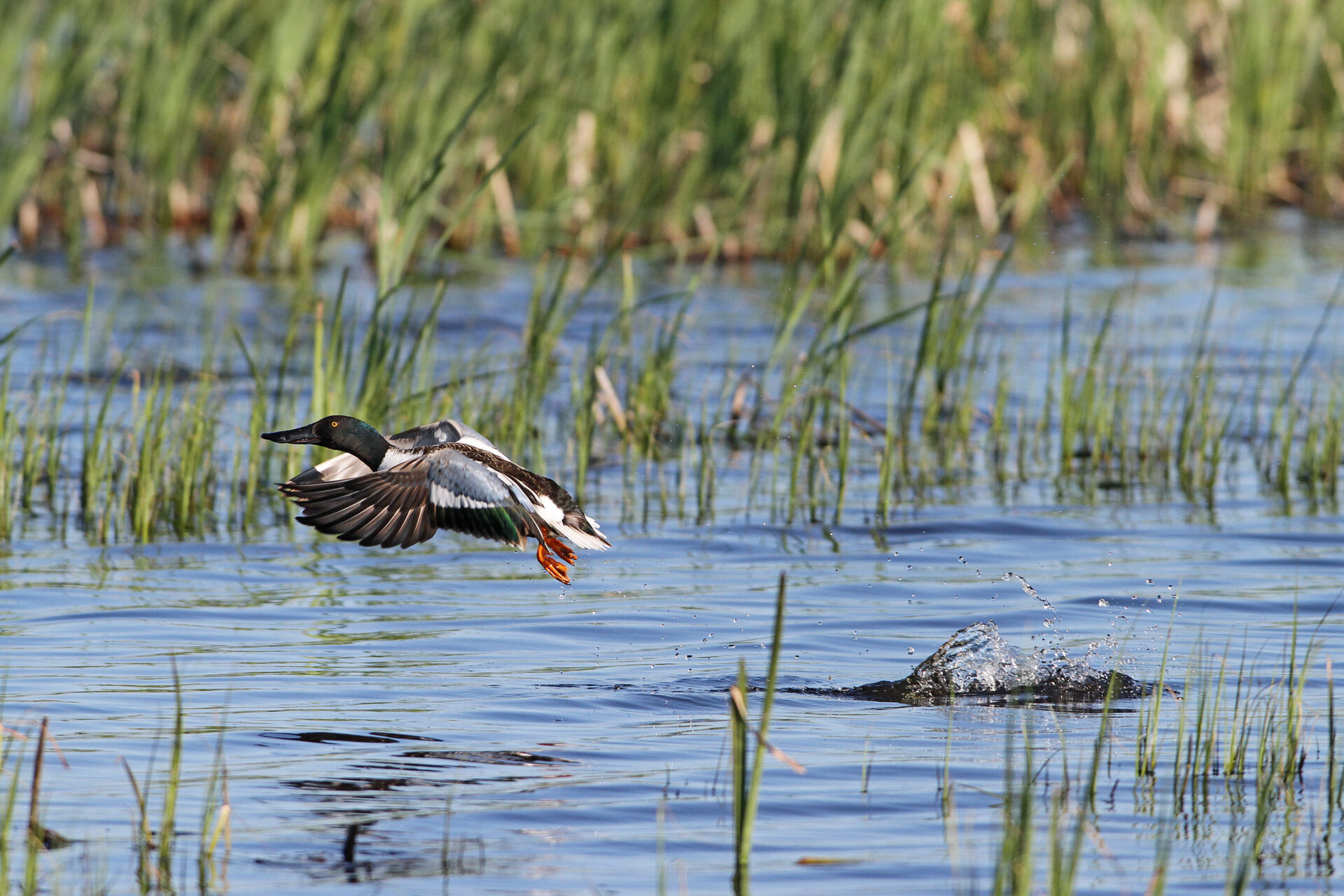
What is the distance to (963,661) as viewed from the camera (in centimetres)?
506

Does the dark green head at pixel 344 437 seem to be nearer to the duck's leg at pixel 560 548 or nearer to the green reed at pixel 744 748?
the duck's leg at pixel 560 548

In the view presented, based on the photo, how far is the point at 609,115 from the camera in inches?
440

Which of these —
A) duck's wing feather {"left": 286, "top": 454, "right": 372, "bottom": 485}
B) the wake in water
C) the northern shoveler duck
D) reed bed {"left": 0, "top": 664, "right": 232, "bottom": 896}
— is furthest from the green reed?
duck's wing feather {"left": 286, "top": 454, "right": 372, "bottom": 485}

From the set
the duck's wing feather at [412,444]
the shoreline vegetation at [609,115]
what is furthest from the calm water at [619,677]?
the shoreline vegetation at [609,115]

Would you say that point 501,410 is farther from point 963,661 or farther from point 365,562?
point 963,661

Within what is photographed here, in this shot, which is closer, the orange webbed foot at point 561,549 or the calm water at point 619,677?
the calm water at point 619,677

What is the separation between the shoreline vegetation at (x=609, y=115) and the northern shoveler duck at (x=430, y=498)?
4.72 meters

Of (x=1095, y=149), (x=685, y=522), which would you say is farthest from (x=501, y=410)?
(x=1095, y=149)

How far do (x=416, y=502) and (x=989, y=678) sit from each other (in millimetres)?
1638

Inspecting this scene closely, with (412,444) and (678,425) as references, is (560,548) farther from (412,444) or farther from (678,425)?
(678,425)

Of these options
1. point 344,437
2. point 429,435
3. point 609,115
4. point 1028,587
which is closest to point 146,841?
point 344,437

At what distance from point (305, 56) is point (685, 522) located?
19.3 feet

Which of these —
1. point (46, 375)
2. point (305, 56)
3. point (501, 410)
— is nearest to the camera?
point (501, 410)

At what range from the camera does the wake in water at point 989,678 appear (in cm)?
498
